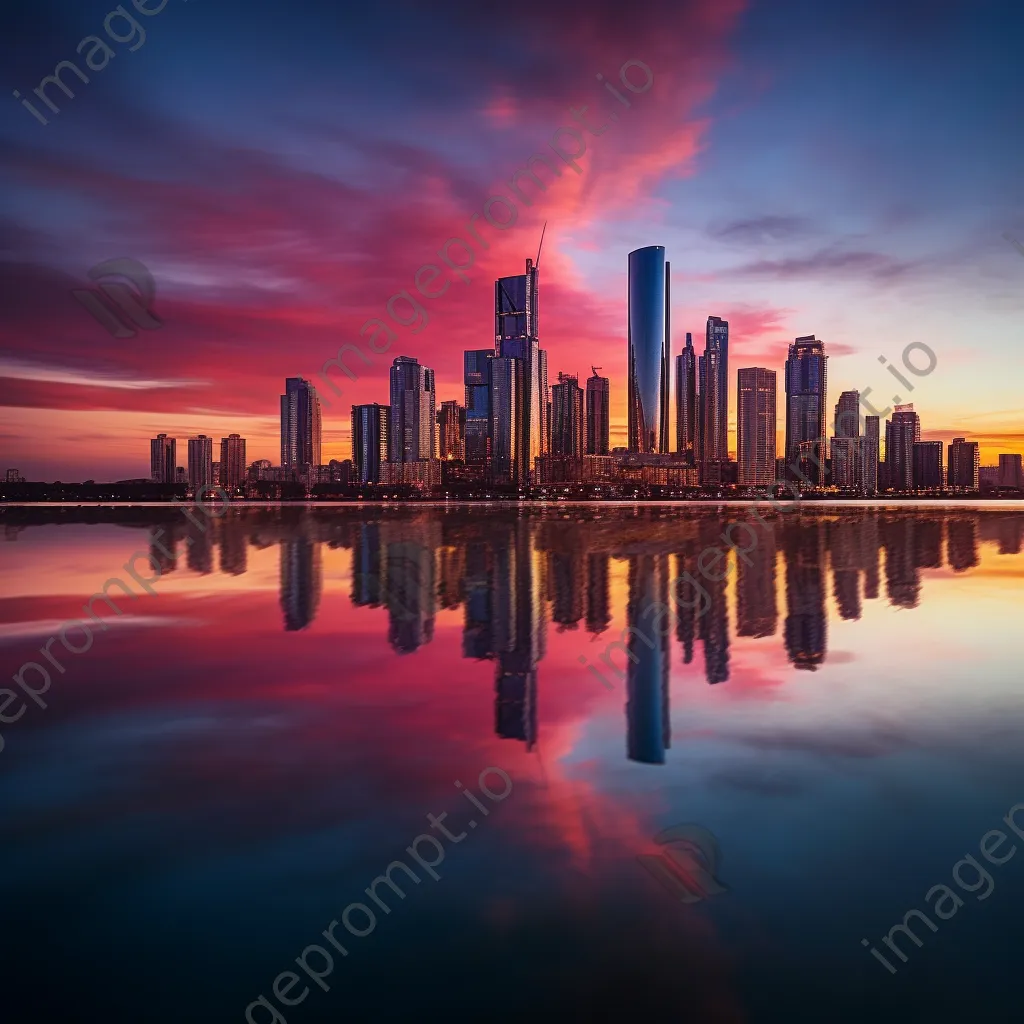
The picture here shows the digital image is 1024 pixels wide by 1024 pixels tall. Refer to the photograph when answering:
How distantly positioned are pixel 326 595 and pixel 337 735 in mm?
16697

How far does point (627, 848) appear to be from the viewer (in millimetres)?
8547

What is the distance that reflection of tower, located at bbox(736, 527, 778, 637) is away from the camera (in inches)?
862

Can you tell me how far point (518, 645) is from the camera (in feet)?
63.4

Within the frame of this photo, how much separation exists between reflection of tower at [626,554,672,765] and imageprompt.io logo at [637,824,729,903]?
7.66 feet

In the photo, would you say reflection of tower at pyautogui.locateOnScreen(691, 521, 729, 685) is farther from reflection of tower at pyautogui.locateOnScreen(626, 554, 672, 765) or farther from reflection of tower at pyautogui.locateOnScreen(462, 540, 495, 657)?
reflection of tower at pyautogui.locateOnScreen(462, 540, 495, 657)

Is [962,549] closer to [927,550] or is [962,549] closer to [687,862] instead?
[927,550]

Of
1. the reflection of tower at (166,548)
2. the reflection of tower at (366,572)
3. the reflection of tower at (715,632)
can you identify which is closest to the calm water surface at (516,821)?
the reflection of tower at (715,632)

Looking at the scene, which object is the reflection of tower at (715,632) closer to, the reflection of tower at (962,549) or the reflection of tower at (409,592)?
the reflection of tower at (409,592)

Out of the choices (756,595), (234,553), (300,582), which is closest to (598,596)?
(756,595)

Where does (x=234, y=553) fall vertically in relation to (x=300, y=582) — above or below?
above

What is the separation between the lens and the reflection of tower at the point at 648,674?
1214 centimetres

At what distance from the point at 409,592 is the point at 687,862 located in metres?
21.9

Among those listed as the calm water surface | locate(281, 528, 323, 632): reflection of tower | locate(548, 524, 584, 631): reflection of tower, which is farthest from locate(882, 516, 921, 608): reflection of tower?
locate(281, 528, 323, 632): reflection of tower

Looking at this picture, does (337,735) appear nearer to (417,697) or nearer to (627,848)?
(417,697)
